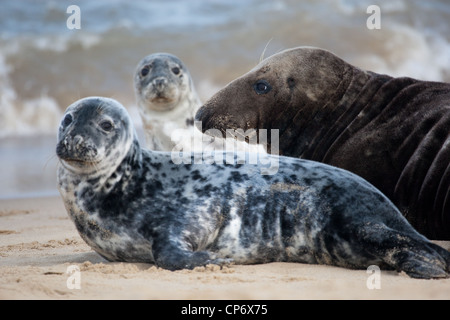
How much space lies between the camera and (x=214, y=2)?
20641 mm

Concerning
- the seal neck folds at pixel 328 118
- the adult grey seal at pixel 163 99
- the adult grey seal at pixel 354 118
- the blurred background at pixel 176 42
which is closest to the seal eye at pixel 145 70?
the adult grey seal at pixel 163 99

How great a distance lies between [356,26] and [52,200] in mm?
11521

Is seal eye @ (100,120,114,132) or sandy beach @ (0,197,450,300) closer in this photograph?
sandy beach @ (0,197,450,300)

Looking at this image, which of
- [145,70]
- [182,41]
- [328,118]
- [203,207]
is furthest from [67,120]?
[182,41]

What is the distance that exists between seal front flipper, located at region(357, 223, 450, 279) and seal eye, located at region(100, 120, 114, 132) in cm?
156

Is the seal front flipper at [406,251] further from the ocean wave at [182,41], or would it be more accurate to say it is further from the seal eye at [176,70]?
the ocean wave at [182,41]

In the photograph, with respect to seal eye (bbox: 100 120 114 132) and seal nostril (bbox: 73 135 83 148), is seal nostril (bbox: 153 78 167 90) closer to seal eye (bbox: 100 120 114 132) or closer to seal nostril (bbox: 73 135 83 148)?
seal eye (bbox: 100 120 114 132)

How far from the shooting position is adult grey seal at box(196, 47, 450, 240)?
5258mm

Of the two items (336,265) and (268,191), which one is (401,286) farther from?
(268,191)

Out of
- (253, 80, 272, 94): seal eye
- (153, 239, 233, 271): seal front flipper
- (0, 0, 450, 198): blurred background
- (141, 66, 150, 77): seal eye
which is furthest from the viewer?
(0, 0, 450, 198): blurred background

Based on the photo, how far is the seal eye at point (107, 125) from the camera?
14.5 feet

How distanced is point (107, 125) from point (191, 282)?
1.20 metres

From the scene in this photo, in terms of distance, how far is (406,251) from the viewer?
13.2 feet

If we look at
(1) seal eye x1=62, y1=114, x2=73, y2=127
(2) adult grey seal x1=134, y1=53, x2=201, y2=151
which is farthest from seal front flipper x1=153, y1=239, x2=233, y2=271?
(2) adult grey seal x1=134, y1=53, x2=201, y2=151
